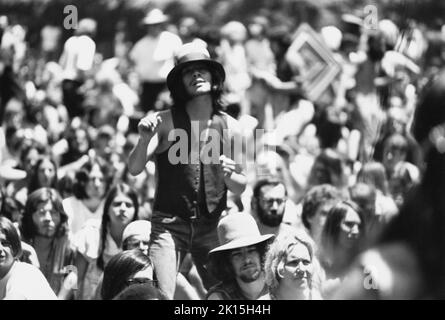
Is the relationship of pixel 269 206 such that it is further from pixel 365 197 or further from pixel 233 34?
pixel 233 34

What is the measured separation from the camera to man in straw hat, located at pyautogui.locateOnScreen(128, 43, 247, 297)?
4.82 metres

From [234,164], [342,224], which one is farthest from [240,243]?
[342,224]

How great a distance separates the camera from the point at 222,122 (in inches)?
196

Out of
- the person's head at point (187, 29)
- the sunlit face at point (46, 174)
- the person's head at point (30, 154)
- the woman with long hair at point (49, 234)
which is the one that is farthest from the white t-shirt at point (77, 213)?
the person's head at point (187, 29)

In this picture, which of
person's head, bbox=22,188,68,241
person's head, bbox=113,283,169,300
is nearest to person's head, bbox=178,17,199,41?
person's head, bbox=22,188,68,241

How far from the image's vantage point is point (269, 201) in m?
5.77

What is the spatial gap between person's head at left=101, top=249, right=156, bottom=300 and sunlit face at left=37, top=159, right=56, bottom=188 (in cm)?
289

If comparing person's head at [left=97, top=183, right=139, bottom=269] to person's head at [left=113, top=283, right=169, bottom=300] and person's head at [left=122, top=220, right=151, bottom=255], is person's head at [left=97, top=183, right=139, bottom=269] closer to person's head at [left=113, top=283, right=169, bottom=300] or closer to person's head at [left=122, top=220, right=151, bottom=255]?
person's head at [left=122, top=220, right=151, bottom=255]

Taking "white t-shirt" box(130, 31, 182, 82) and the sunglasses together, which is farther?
"white t-shirt" box(130, 31, 182, 82)

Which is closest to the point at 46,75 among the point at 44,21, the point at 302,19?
the point at 44,21

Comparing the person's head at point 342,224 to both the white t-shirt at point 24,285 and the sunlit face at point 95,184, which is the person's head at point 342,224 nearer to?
the white t-shirt at point 24,285

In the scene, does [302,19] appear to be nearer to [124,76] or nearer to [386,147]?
[124,76]

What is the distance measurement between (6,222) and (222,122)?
1.15 metres

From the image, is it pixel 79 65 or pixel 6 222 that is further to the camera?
pixel 79 65
